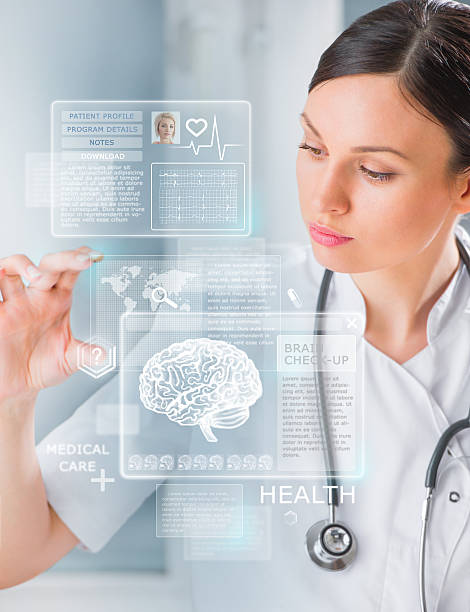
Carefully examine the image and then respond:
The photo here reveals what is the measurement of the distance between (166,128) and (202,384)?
0.45m

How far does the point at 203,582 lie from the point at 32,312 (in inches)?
22.7

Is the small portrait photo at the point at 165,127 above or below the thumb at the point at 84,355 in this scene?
above

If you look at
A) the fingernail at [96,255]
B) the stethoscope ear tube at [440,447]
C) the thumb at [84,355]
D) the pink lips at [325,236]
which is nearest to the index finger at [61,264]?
the fingernail at [96,255]

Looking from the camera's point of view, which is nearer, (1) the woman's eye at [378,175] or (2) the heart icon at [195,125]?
(1) the woman's eye at [378,175]

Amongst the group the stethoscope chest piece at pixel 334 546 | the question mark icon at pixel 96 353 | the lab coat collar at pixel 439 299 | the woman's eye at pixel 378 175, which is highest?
the woman's eye at pixel 378 175

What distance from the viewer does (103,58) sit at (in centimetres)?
103

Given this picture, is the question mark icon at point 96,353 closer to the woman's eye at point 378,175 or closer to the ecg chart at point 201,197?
the ecg chart at point 201,197

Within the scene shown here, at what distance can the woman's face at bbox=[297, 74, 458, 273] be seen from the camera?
916mm

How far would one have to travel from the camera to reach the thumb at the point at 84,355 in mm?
1042

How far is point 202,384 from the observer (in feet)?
3.38

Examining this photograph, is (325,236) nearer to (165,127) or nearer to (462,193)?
(462,193)

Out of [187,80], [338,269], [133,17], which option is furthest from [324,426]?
[133,17]

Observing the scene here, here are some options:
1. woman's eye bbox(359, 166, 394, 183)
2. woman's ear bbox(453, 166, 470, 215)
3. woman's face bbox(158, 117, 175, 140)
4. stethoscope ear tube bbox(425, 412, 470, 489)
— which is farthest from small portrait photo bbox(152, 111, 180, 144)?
stethoscope ear tube bbox(425, 412, 470, 489)

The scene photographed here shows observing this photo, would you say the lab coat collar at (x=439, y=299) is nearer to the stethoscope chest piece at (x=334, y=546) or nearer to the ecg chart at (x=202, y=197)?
the ecg chart at (x=202, y=197)
